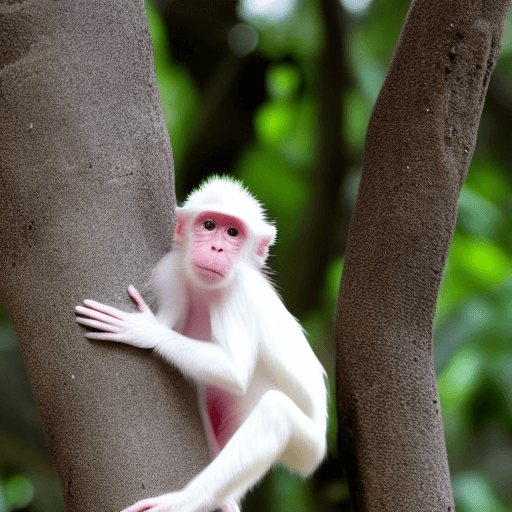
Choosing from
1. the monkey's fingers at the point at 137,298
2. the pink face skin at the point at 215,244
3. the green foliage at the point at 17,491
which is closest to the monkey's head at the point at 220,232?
the pink face skin at the point at 215,244

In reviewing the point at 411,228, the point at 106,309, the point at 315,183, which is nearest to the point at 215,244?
the point at 106,309

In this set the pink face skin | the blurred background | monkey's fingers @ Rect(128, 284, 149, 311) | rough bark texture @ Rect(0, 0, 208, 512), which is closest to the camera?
rough bark texture @ Rect(0, 0, 208, 512)

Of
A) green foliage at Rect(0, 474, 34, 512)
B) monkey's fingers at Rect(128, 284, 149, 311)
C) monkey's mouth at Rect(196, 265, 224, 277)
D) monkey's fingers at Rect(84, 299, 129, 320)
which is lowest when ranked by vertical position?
green foliage at Rect(0, 474, 34, 512)

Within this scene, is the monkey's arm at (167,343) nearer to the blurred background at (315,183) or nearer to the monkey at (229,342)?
the monkey at (229,342)

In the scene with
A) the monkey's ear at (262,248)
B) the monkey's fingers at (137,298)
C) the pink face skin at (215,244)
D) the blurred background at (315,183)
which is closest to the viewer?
the monkey's fingers at (137,298)

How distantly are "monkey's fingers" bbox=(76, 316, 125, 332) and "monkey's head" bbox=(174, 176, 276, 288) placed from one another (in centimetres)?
33

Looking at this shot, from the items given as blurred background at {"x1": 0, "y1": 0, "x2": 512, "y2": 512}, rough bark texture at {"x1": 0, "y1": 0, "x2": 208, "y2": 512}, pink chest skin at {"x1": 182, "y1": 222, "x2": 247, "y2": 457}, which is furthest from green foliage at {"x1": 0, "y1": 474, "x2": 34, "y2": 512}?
rough bark texture at {"x1": 0, "y1": 0, "x2": 208, "y2": 512}

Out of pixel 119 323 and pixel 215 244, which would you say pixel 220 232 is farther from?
pixel 119 323

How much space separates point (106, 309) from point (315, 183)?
2.45 m

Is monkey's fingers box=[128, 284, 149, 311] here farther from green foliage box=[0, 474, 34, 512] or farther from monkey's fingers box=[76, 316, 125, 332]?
green foliage box=[0, 474, 34, 512]

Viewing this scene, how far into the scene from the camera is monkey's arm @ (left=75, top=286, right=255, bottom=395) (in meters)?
1.70

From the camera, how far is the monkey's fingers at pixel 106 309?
1707 millimetres

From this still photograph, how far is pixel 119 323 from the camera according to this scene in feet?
5.61

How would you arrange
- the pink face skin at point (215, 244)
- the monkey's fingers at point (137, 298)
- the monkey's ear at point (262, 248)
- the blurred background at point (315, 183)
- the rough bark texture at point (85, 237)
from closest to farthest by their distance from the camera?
the rough bark texture at point (85, 237) < the monkey's fingers at point (137, 298) < the pink face skin at point (215, 244) < the monkey's ear at point (262, 248) < the blurred background at point (315, 183)
